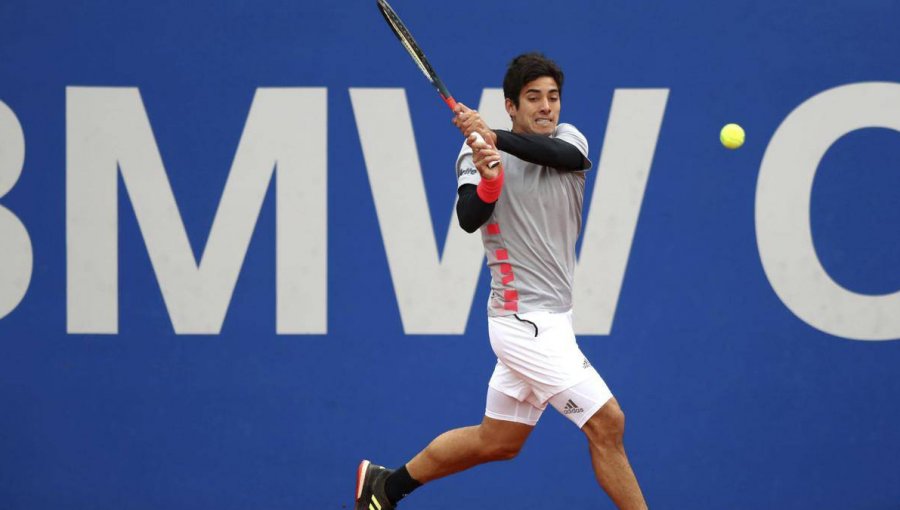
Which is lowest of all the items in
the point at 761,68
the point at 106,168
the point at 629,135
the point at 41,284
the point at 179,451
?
the point at 179,451

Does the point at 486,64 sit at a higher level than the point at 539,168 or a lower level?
higher

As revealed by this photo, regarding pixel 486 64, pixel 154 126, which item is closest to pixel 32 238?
pixel 154 126

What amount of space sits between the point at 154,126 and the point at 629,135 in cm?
204

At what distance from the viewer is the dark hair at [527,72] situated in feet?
13.5

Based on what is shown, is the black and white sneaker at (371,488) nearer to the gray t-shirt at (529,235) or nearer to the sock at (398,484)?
the sock at (398,484)

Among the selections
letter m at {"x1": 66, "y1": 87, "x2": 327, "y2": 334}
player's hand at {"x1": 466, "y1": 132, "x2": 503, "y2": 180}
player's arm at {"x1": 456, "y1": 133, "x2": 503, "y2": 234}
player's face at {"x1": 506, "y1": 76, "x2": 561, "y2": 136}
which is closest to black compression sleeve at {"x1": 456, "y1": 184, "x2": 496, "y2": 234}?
player's arm at {"x1": 456, "y1": 133, "x2": 503, "y2": 234}

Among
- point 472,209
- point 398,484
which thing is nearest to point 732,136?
point 472,209

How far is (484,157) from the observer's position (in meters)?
3.79

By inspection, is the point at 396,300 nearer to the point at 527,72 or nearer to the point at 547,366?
the point at 547,366

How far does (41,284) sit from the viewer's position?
529 cm

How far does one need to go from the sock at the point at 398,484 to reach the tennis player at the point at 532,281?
118 millimetres

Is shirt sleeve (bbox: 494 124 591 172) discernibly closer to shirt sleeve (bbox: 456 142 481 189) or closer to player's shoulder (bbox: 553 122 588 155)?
player's shoulder (bbox: 553 122 588 155)

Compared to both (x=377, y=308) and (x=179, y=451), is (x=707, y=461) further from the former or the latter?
(x=179, y=451)

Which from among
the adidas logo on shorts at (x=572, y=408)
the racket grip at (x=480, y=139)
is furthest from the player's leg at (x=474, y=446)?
the racket grip at (x=480, y=139)
